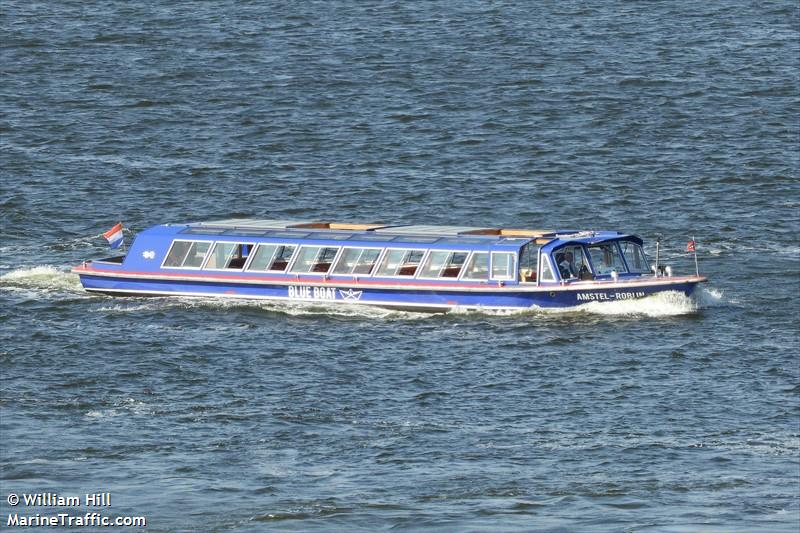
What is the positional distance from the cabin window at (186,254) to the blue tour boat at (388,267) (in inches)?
1.3

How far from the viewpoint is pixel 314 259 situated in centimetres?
6259

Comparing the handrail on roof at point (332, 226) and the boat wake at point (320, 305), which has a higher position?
the handrail on roof at point (332, 226)

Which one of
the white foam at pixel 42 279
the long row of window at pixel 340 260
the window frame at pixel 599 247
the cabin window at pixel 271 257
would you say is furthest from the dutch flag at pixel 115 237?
the window frame at pixel 599 247

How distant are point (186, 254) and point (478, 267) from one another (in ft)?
34.6

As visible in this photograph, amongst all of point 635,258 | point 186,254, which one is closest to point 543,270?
point 635,258

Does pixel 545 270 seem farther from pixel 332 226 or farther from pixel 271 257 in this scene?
pixel 271 257

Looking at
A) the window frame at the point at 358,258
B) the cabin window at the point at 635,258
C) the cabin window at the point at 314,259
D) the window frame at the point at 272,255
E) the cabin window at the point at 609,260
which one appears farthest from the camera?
the window frame at the point at 272,255

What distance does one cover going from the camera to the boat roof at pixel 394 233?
6084cm

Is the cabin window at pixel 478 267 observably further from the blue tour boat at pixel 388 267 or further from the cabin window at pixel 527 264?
the cabin window at pixel 527 264

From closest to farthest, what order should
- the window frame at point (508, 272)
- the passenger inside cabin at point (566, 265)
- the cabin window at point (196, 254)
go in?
the window frame at point (508, 272) < the passenger inside cabin at point (566, 265) < the cabin window at point (196, 254)

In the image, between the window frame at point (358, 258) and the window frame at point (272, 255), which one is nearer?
the window frame at point (358, 258)

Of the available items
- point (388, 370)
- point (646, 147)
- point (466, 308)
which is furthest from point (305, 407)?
point (646, 147)

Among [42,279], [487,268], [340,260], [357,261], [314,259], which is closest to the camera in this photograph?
[487,268]

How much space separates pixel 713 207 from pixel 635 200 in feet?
11.5
